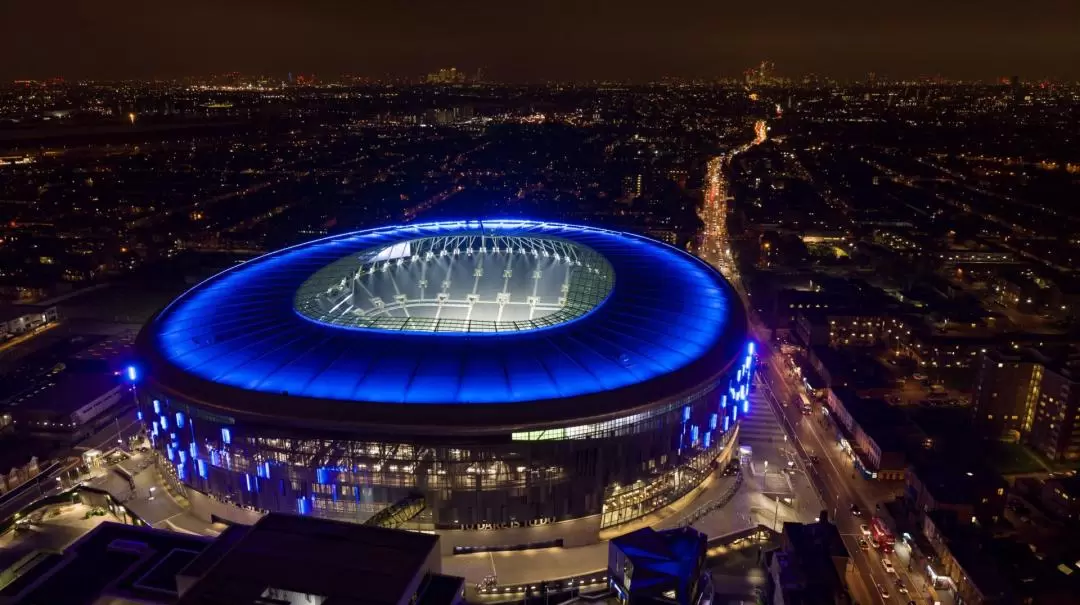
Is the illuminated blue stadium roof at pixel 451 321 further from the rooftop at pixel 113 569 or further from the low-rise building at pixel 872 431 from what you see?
the low-rise building at pixel 872 431

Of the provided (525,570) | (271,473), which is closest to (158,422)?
(271,473)

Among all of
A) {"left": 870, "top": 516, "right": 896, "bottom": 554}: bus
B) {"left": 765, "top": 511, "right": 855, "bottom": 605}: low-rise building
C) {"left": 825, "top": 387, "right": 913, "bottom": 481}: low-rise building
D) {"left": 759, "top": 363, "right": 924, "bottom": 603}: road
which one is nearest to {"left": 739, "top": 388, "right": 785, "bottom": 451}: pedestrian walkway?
{"left": 759, "top": 363, "right": 924, "bottom": 603}: road

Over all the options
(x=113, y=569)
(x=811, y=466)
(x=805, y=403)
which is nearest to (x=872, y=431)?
(x=811, y=466)

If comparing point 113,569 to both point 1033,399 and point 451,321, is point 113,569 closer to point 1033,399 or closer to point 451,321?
point 451,321

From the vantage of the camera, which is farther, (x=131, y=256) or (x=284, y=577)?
(x=131, y=256)

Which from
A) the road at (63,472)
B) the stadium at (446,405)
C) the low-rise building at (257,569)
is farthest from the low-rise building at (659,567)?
the road at (63,472)

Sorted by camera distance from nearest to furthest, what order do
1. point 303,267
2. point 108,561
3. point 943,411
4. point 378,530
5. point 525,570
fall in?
1. point 378,530
2. point 108,561
3. point 525,570
4. point 303,267
5. point 943,411

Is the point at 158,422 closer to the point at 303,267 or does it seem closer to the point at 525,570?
the point at 303,267
